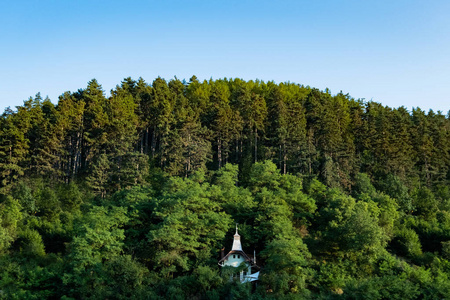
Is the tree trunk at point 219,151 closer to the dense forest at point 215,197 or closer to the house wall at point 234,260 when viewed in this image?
the dense forest at point 215,197

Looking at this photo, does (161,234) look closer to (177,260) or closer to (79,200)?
(177,260)

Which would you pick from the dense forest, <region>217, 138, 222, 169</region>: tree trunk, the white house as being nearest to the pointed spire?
the white house

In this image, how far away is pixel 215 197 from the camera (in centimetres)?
3694

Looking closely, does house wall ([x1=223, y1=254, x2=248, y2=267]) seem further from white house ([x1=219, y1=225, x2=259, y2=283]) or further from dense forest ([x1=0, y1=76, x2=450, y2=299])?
dense forest ([x1=0, y1=76, x2=450, y2=299])

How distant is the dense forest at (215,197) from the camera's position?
29.2 meters

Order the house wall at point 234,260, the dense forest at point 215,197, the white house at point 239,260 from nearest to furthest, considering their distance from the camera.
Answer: the dense forest at point 215,197 < the white house at point 239,260 < the house wall at point 234,260

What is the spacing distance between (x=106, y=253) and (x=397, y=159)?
39.3 m

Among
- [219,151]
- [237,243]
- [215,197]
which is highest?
[219,151]

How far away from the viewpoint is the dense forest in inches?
1148

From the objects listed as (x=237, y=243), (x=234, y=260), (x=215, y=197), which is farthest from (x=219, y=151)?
(x=234, y=260)

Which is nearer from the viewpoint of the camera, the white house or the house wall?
the white house

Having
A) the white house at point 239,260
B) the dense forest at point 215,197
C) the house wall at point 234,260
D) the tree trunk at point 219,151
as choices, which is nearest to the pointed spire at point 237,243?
the white house at point 239,260

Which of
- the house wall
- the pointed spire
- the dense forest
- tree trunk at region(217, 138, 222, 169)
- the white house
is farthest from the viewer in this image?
tree trunk at region(217, 138, 222, 169)

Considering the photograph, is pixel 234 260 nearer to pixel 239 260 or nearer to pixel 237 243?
pixel 239 260
